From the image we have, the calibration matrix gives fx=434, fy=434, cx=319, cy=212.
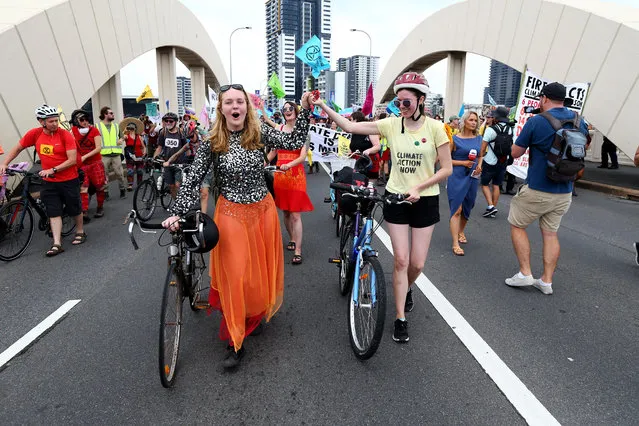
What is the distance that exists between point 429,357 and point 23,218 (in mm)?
5572

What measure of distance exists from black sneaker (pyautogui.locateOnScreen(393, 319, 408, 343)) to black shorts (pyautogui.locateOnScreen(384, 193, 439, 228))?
30.5 inches

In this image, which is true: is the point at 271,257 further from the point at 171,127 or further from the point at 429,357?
the point at 171,127

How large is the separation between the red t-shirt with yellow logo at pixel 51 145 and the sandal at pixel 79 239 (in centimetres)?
91

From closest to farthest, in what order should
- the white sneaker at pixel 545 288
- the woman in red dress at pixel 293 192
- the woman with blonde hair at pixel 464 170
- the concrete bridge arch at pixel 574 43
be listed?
the white sneaker at pixel 545 288
the woman in red dress at pixel 293 192
the woman with blonde hair at pixel 464 170
the concrete bridge arch at pixel 574 43

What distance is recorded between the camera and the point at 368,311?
316 centimetres

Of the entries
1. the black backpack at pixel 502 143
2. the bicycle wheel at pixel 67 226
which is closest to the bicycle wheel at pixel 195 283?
the bicycle wheel at pixel 67 226

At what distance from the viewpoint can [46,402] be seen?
105 inches

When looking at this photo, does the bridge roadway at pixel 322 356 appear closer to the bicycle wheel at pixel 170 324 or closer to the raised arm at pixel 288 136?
the bicycle wheel at pixel 170 324

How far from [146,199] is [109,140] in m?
2.30

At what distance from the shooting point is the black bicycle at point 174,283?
271 cm

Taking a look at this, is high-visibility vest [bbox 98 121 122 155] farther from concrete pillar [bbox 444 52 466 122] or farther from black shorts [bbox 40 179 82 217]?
concrete pillar [bbox 444 52 466 122]

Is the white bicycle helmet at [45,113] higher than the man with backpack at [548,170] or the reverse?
higher

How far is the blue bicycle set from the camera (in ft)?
9.76

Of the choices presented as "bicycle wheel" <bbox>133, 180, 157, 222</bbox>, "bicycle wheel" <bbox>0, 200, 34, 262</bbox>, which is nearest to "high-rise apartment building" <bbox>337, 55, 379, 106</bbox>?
"bicycle wheel" <bbox>133, 180, 157, 222</bbox>
